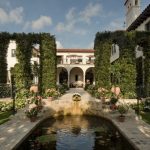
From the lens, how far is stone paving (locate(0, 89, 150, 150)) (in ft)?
38.9

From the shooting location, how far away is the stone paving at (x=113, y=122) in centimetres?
1185

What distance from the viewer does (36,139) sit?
541 inches

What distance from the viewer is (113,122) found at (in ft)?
57.3

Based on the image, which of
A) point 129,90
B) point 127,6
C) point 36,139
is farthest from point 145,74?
point 127,6

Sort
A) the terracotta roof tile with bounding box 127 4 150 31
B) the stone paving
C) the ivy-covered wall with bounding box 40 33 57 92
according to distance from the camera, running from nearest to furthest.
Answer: the stone paving
the terracotta roof tile with bounding box 127 4 150 31
the ivy-covered wall with bounding box 40 33 57 92

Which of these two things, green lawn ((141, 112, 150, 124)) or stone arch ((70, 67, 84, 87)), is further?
stone arch ((70, 67, 84, 87))

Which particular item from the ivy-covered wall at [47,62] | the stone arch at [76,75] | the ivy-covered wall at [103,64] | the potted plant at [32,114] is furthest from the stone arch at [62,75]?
the potted plant at [32,114]

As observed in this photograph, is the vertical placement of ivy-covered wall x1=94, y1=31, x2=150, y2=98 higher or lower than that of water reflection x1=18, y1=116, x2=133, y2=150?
higher

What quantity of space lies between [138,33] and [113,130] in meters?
14.6

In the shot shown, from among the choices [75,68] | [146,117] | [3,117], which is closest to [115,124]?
[146,117]

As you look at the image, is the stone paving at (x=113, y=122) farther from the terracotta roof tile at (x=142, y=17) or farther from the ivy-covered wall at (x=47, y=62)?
the terracotta roof tile at (x=142, y=17)

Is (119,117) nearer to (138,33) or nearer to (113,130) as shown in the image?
(113,130)

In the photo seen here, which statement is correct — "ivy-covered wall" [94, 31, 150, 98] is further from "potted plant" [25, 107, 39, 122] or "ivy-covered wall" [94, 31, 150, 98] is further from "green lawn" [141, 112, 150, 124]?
"potted plant" [25, 107, 39, 122]

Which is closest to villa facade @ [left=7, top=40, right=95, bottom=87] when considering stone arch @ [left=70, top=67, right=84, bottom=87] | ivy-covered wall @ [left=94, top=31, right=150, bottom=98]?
stone arch @ [left=70, top=67, right=84, bottom=87]
